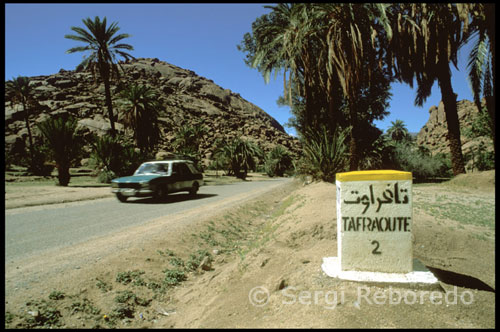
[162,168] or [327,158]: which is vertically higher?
Answer: [327,158]

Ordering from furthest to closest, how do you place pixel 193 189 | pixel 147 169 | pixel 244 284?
1. pixel 193 189
2. pixel 147 169
3. pixel 244 284

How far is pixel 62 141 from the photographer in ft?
61.3

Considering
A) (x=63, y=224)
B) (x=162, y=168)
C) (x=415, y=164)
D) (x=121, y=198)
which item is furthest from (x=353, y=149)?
(x=415, y=164)

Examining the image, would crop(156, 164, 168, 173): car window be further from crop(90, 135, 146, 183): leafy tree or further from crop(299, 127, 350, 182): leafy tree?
crop(90, 135, 146, 183): leafy tree

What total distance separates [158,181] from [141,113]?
70.0 ft

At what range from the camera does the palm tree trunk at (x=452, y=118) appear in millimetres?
13914

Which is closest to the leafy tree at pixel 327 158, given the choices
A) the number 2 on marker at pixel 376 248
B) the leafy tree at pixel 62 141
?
the number 2 on marker at pixel 376 248

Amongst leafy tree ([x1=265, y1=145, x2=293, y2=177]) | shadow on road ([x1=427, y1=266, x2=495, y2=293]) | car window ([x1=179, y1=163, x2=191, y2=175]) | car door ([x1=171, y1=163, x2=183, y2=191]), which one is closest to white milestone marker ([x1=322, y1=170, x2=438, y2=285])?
shadow on road ([x1=427, y1=266, x2=495, y2=293])

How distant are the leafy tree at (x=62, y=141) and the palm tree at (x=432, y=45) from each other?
20200 millimetres

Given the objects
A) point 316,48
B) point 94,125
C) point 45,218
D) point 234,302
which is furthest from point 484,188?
point 94,125

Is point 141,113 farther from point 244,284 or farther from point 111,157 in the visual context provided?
point 244,284

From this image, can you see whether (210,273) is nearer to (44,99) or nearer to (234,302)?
(234,302)

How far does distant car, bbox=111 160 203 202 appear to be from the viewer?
1056cm

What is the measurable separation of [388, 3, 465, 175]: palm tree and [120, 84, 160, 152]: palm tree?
942 inches
